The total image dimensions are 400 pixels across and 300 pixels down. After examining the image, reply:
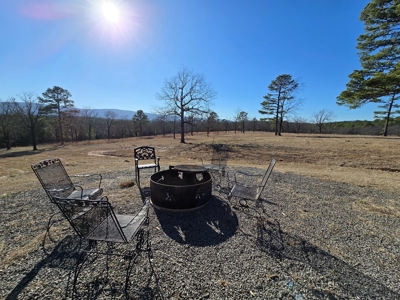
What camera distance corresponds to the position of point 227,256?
89.9 inches

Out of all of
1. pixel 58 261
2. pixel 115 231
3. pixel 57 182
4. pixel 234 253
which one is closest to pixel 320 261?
pixel 234 253

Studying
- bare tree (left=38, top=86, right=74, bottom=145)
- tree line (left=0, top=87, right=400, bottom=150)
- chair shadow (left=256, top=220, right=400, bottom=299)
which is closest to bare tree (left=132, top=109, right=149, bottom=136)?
tree line (left=0, top=87, right=400, bottom=150)

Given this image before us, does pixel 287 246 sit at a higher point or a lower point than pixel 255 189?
lower

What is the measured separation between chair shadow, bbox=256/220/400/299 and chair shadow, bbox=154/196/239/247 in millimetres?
540

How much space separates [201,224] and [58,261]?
2.02m

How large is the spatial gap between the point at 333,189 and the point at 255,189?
287 cm

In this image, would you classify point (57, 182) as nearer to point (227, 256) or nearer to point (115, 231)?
point (115, 231)

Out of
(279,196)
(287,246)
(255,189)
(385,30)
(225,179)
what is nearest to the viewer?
(287,246)

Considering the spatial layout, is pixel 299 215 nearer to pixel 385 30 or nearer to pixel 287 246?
pixel 287 246

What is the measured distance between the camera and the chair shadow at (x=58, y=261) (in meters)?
1.83

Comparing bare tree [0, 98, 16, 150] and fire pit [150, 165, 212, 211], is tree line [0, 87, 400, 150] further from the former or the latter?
fire pit [150, 165, 212, 211]

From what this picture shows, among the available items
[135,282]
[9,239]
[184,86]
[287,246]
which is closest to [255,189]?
[287,246]

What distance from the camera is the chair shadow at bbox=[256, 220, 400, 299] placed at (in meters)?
1.79

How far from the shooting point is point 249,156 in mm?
11594
